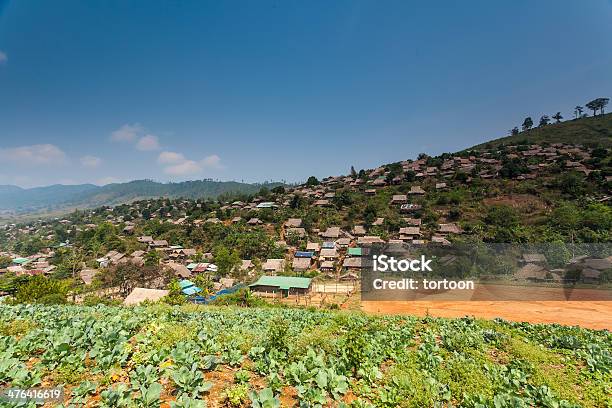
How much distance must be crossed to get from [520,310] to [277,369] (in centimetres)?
2455

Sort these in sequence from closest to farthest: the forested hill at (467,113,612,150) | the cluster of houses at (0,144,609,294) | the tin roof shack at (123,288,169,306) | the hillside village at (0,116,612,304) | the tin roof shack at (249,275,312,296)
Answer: the tin roof shack at (123,288,169,306), the tin roof shack at (249,275,312,296), the hillside village at (0,116,612,304), the cluster of houses at (0,144,609,294), the forested hill at (467,113,612,150)

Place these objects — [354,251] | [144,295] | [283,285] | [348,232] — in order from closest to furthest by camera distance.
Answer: [144,295] < [283,285] < [354,251] < [348,232]

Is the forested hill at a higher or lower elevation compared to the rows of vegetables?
higher

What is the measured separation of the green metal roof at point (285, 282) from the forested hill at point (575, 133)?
85.9 m

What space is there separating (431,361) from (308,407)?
11.0ft

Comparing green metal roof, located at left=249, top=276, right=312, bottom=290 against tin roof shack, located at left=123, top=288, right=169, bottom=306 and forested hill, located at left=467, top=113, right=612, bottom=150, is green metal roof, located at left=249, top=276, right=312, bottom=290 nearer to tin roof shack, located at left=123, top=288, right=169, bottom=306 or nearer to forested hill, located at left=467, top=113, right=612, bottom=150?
tin roof shack, located at left=123, top=288, right=169, bottom=306

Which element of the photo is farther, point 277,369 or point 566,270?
point 566,270

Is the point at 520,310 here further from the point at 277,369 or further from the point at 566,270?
the point at 277,369

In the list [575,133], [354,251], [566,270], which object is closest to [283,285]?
[354,251]

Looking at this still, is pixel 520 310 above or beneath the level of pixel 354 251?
beneath

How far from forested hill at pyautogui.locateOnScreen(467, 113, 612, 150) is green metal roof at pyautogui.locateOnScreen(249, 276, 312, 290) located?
85869 millimetres

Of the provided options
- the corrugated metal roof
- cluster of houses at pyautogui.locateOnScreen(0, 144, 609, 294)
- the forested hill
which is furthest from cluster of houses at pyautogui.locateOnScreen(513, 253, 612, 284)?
the forested hill

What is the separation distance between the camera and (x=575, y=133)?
285 ft

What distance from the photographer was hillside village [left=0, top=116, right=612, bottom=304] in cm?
3841
